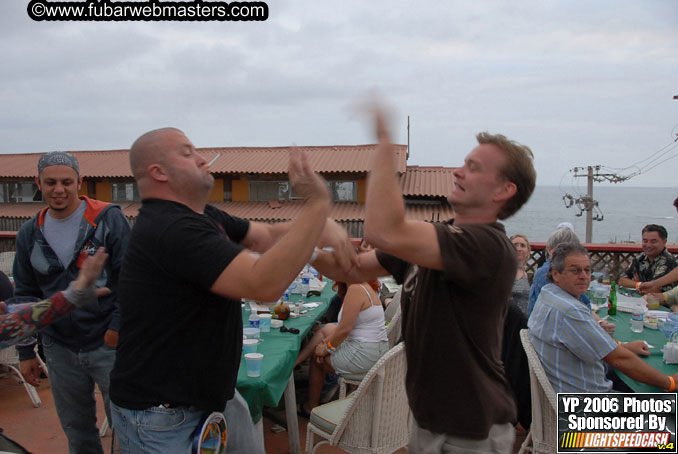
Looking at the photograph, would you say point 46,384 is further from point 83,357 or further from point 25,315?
point 25,315

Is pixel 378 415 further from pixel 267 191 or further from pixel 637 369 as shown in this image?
pixel 267 191

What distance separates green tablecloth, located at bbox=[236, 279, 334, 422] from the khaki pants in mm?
1403

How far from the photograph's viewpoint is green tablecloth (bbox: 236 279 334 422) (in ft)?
9.25

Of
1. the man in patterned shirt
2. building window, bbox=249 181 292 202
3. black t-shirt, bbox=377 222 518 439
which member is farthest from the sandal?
building window, bbox=249 181 292 202

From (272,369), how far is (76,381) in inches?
45.6

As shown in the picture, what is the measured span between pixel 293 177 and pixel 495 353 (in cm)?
94

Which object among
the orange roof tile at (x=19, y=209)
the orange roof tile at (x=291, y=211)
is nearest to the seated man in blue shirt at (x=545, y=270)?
the orange roof tile at (x=291, y=211)

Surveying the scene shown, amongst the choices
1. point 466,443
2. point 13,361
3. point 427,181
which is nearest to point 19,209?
point 427,181

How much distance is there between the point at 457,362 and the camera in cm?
156

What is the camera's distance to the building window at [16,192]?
25.8 m

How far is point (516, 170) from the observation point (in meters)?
1.64

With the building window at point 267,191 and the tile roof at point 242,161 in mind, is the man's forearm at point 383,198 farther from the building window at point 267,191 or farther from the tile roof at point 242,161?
the building window at point 267,191

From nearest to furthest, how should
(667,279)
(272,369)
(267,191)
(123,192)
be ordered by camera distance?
1. (272,369)
2. (667,279)
3. (267,191)
4. (123,192)

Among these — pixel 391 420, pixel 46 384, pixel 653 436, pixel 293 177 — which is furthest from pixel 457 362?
pixel 46 384
